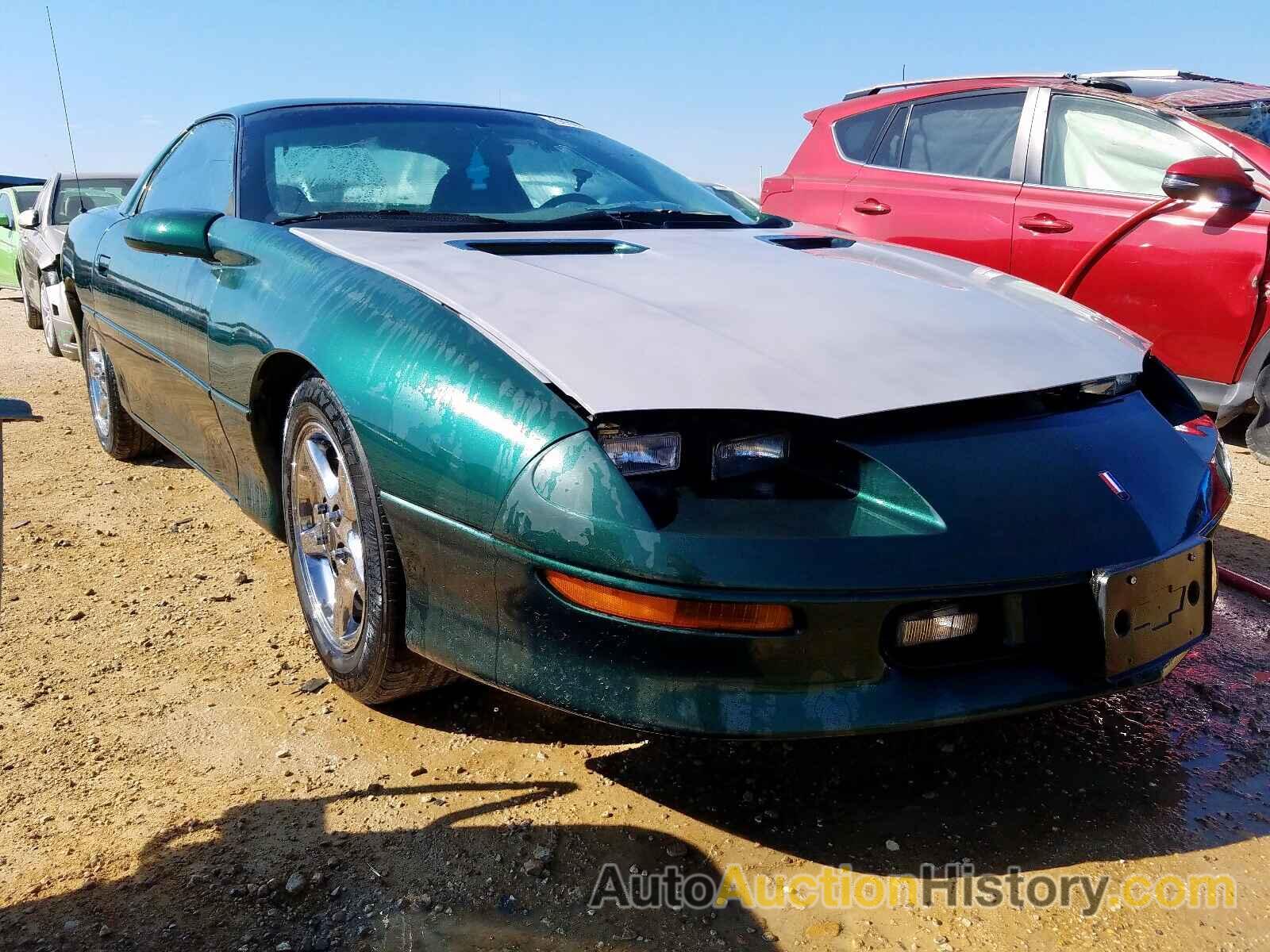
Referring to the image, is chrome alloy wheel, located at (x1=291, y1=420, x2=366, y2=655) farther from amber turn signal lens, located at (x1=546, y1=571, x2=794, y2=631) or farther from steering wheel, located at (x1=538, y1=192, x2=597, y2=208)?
steering wheel, located at (x1=538, y1=192, x2=597, y2=208)

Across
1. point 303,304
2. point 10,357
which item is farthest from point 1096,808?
point 10,357

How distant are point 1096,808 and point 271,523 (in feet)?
6.44

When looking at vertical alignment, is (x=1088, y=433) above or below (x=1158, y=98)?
below

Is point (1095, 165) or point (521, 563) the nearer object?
point (521, 563)

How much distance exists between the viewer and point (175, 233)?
2680 millimetres

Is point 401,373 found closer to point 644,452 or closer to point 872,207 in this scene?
point 644,452

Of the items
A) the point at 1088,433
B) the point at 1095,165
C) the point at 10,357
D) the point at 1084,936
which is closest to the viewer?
the point at 1084,936

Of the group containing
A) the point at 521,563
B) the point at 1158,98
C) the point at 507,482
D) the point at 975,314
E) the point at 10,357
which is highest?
the point at 1158,98

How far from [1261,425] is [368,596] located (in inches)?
154

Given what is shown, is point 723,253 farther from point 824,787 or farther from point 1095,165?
point 1095,165

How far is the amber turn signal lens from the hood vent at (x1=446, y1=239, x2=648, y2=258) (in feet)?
3.26

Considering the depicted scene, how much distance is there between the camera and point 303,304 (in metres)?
2.27

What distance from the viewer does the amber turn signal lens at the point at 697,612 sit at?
1614 mm

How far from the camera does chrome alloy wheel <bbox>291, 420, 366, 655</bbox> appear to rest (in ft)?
7.33
